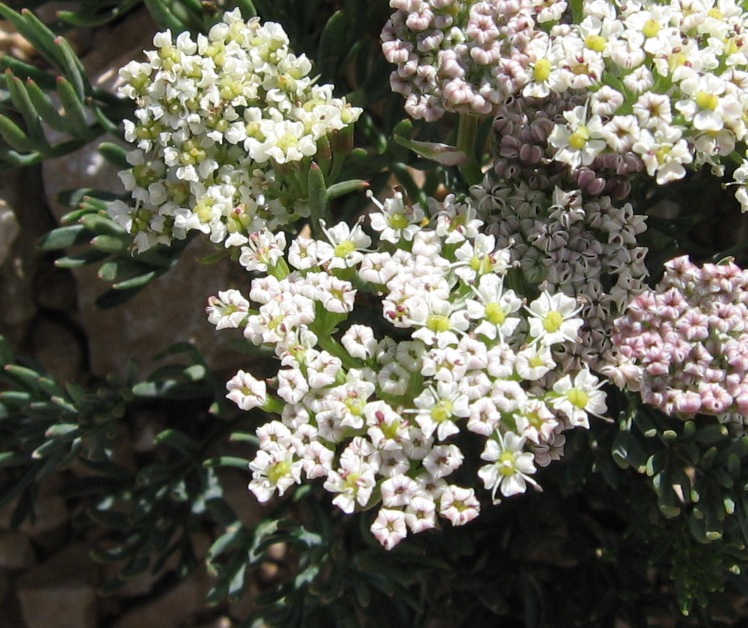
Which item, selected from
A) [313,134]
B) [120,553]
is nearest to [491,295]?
[313,134]

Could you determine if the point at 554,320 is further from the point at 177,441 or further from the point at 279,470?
the point at 177,441

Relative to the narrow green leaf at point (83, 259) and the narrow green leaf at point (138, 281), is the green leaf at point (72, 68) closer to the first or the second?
the narrow green leaf at point (83, 259)

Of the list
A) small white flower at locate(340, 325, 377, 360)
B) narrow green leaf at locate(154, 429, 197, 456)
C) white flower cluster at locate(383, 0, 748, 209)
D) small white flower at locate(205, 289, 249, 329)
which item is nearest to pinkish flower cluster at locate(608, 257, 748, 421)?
white flower cluster at locate(383, 0, 748, 209)

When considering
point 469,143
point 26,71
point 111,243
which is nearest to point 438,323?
point 469,143

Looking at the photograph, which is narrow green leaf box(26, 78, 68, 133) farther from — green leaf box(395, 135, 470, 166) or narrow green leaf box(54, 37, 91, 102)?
green leaf box(395, 135, 470, 166)

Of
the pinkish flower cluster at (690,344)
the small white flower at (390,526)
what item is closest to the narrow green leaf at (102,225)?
the small white flower at (390,526)

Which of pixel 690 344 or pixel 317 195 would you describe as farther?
pixel 317 195
